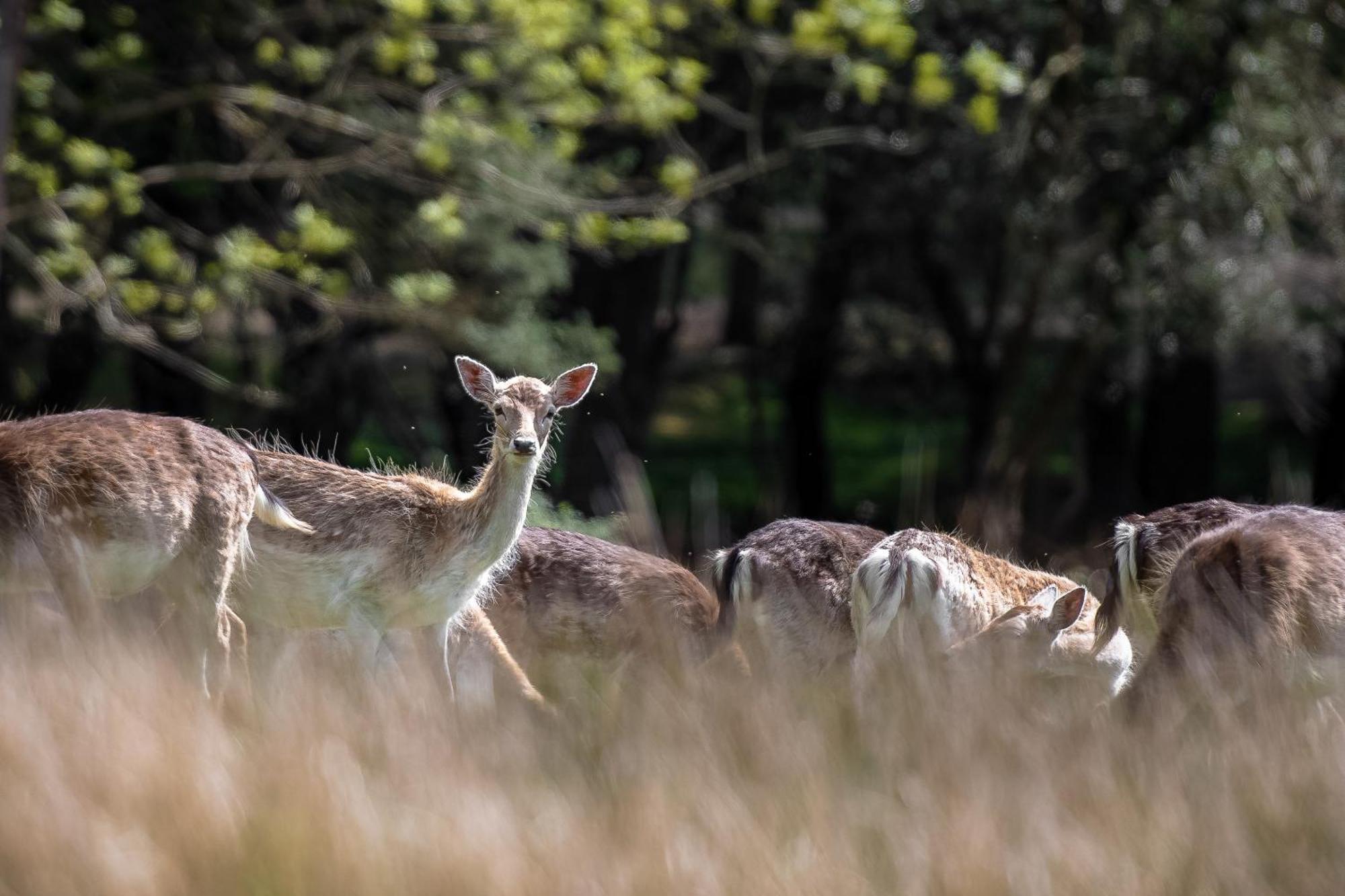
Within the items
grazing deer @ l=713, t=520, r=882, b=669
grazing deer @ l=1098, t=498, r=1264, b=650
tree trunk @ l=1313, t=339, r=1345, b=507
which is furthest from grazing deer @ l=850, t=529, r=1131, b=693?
tree trunk @ l=1313, t=339, r=1345, b=507

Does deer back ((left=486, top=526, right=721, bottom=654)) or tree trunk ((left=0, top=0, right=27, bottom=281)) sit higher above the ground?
tree trunk ((left=0, top=0, right=27, bottom=281))

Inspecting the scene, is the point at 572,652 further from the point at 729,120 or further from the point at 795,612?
the point at 729,120

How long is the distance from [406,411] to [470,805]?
15205 mm

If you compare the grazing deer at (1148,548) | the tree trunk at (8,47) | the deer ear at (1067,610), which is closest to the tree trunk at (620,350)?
the tree trunk at (8,47)

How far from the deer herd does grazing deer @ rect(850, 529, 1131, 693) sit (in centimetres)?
1

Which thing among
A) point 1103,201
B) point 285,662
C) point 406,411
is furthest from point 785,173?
point 285,662

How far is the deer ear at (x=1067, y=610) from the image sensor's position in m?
6.59

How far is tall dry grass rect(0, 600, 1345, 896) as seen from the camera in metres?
3.73

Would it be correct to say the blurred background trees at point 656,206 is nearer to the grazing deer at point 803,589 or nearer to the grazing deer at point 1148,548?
the grazing deer at point 803,589

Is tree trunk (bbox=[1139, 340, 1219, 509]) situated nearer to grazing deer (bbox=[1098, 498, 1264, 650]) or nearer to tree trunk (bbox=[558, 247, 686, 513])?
tree trunk (bbox=[558, 247, 686, 513])

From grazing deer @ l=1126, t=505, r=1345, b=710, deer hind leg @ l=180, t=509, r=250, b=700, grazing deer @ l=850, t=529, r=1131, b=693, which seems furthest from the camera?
grazing deer @ l=850, t=529, r=1131, b=693

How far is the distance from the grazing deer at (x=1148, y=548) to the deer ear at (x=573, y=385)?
230 centimetres

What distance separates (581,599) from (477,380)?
43.8 inches

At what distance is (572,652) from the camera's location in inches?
307
